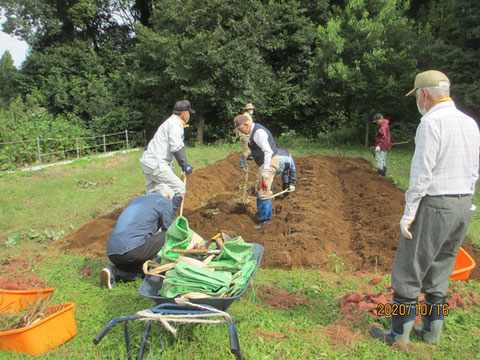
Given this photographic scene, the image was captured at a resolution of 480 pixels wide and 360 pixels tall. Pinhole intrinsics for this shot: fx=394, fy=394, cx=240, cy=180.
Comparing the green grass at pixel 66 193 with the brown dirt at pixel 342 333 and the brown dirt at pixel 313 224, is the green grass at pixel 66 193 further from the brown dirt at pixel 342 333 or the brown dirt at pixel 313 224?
the brown dirt at pixel 342 333

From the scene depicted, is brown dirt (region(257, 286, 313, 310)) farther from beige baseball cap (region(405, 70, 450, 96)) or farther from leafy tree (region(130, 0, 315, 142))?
leafy tree (region(130, 0, 315, 142))

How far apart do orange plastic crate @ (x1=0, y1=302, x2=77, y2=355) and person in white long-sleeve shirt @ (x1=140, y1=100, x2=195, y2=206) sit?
9.63 ft

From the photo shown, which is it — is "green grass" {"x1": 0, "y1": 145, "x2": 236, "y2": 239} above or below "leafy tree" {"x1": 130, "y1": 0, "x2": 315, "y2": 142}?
below

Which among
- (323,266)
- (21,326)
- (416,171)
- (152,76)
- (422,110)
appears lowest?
(323,266)

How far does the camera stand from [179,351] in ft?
10.4

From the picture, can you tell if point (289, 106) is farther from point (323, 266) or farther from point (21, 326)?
point (21, 326)

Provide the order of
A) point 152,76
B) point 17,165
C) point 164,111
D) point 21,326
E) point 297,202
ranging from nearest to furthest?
1. point 21,326
2. point 297,202
3. point 17,165
4. point 152,76
5. point 164,111


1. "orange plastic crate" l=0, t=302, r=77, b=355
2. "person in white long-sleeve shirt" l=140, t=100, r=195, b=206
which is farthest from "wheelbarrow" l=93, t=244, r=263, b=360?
"person in white long-sleeve shirt" l=140, t=100, r=195, b=206

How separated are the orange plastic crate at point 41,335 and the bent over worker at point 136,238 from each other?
0.97 metres

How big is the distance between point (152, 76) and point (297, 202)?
1503 centimetres

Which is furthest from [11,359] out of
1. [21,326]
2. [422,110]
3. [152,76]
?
[152,76]

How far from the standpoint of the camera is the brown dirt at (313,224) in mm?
5406

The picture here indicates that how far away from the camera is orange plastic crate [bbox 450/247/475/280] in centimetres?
424

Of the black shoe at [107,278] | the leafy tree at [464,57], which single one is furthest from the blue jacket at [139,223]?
the leafy tree at [464,57]
